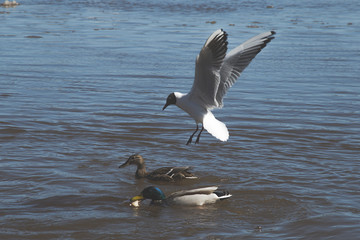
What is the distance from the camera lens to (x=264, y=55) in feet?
57.9

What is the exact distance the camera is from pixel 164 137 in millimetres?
10273

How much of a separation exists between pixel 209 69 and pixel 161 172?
1.63 m

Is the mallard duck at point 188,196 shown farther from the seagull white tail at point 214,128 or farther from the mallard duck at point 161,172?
the seagull white tail at point 214,128

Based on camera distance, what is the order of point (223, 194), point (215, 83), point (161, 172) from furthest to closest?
point (161, 172) → point (215, 83) → point (223, 194)

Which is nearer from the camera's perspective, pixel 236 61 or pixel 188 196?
pixel 188 196

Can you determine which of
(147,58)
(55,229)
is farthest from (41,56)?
(55,229)

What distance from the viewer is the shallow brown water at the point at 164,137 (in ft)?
22.8

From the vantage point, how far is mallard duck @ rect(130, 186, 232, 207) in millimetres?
7371

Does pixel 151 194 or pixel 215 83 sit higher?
pixel 215 83

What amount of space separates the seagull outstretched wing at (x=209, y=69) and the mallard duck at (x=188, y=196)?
1395 mm

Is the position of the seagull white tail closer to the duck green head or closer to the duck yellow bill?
the duck green head

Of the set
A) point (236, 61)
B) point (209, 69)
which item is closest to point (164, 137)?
point (236, 61)

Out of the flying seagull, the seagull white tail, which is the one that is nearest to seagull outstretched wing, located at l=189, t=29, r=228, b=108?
the flying seagull

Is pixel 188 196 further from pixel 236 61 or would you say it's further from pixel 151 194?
pixel 236 61
